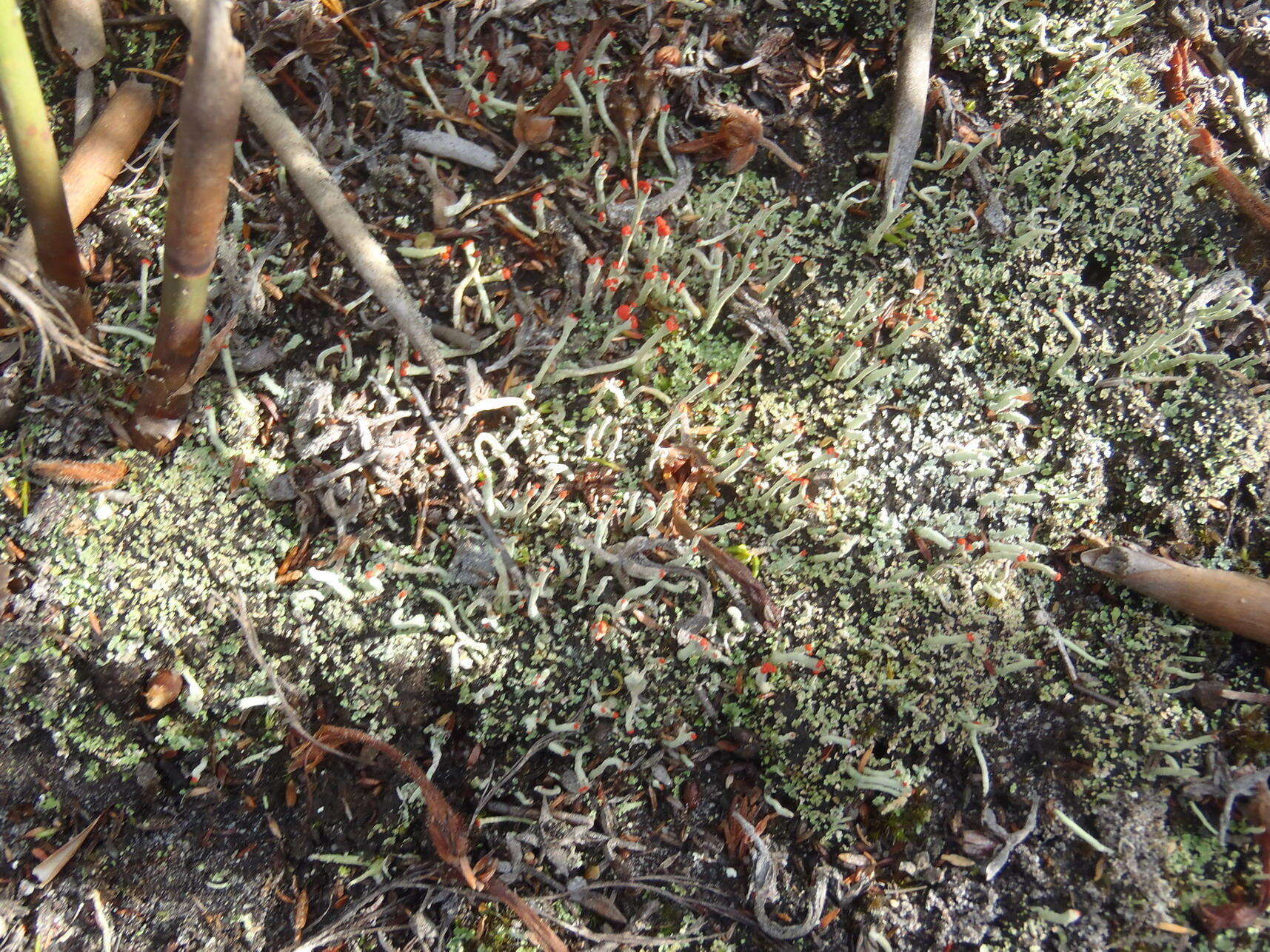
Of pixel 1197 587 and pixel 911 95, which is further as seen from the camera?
pixel 911 95

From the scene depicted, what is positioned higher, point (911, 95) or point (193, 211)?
point (911, 95)

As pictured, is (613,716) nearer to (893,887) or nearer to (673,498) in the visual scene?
(673,498)

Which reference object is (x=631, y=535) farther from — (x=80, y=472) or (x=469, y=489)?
(x=80, y=472)

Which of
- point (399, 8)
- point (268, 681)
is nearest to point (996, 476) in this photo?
point (268, 681)

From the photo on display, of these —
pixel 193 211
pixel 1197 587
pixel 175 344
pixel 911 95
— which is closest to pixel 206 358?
pixel 175 344

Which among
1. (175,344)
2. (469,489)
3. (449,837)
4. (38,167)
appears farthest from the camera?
(469,489)

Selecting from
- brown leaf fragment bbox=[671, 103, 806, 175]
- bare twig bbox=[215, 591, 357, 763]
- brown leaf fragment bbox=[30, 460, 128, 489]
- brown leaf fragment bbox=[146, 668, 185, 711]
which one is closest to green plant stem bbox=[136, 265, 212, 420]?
brown leaf fragment bbox=[30, 460, 128, 489]

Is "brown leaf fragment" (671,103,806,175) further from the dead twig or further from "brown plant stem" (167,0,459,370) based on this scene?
the dead twig
